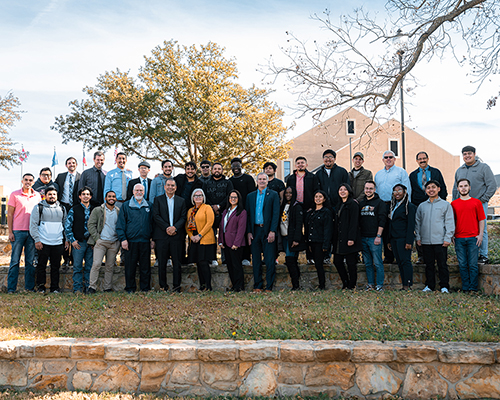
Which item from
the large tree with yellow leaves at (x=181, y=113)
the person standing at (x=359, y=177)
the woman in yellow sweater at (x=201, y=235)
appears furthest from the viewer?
the large tree with yellow leaves at (x=181, y=113)

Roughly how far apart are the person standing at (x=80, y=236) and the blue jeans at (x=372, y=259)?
5.01 meters

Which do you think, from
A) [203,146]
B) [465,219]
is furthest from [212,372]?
[203,146]

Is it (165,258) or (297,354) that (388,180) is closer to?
(165,258)

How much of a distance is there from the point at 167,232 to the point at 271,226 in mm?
1853

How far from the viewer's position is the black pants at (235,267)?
747 cm

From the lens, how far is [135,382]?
4.25 meters

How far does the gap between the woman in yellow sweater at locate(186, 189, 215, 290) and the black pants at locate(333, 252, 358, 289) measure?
2262 millimetres

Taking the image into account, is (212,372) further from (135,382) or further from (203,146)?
(203,146)

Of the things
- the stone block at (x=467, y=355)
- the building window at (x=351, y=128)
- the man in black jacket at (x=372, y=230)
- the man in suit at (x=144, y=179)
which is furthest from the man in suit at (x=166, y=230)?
the building window at (x=351, y=128)

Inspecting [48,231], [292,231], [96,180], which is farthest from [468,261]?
[48,231]

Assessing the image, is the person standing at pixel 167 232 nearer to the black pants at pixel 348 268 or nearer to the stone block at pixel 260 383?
the black pants at pixel 348 268

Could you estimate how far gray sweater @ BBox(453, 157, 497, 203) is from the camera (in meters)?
7.28

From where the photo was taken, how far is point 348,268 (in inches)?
292

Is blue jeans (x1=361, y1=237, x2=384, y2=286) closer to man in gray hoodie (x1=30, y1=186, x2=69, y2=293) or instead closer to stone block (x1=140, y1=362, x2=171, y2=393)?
stone block (x1=140, y1=362, x2=171, y2=393)
